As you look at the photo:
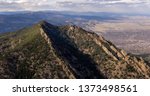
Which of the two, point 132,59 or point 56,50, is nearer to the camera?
point 56,50

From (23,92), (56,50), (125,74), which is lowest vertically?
(125,74)

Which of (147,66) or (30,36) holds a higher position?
(30,36)

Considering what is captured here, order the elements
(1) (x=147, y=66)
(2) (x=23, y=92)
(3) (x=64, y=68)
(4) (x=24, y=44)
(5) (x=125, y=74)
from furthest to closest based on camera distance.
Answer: (4) (x=24, y=44), (1) (x=147, y=66), (5) (x=125, y=74), (3) (x=64, y=68), (2) (x=23, y=92)

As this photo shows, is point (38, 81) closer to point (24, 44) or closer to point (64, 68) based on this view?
point (64, 68)

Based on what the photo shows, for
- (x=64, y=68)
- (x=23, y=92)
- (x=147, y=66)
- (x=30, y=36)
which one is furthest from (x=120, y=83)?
(x=30, y=36)

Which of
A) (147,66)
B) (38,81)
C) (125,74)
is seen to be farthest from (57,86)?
(147,66)

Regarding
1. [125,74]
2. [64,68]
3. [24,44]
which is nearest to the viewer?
[64,68]

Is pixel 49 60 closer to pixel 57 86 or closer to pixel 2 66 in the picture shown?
pixel 2 66
